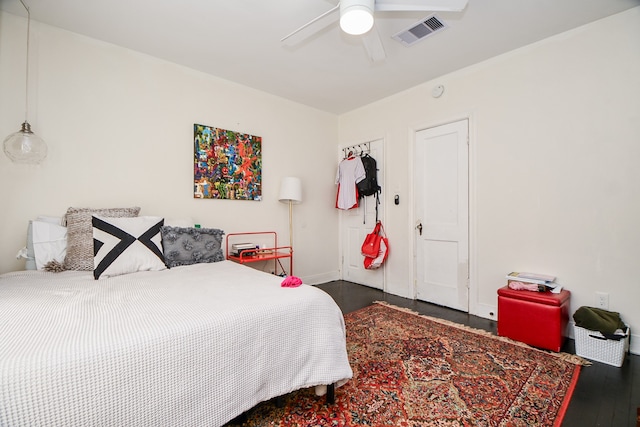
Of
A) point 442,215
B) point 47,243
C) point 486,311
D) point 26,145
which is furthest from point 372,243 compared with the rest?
point 26,145

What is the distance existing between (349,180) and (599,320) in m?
2.88

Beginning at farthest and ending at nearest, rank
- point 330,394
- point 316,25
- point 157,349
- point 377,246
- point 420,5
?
1. point 377,246
2. point 316,25
3. point 420,5
4. point 330,394
5. point 157,349

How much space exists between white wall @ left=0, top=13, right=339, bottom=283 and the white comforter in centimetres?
92

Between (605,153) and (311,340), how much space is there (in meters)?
2.70

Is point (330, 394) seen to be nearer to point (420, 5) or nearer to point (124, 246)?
point (124, 246)

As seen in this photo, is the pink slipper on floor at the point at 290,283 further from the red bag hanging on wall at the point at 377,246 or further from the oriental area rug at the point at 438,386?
the red bag hanging on wall at the point at 377,246

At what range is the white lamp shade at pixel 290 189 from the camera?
3624 mm

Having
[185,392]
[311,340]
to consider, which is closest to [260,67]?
[311,340]

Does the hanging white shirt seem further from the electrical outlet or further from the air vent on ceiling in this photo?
the electrical outlet

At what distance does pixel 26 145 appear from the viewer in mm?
2213

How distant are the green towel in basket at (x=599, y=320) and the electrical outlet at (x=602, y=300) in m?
0.08

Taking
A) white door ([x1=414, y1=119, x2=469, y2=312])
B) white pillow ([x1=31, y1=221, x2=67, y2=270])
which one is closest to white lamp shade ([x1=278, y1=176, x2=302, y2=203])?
white door ([x1=414, y1=119, x2=469, y2=312])

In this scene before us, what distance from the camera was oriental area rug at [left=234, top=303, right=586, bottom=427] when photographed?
1.49 m

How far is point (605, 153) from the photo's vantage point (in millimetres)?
2277
